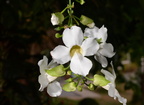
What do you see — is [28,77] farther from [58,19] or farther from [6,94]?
[58,19]

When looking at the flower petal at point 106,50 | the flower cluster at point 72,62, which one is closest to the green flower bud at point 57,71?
the flower cluster at point 72,62

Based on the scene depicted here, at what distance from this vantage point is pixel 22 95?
114cm

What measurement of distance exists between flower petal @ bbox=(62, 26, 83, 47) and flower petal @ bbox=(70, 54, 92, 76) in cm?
2

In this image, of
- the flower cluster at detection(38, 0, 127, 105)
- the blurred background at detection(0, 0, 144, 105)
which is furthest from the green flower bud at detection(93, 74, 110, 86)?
the blurred background at detection(0, 0, 144, 105)

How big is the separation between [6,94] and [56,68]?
75cm

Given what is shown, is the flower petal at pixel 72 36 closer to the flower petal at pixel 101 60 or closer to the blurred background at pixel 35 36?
the flower petal at pixel 101 60

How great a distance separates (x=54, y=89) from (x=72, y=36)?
103mm

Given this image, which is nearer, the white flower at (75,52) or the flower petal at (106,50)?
the white flower at (75,52)

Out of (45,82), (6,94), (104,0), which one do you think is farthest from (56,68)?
(6,94)

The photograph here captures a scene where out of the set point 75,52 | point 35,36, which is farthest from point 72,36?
point 35,36

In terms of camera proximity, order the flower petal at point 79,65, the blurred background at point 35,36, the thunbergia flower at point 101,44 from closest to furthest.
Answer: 1. the flower petal at point 79,65
2. the thunbergia flower at point 101,44
3. the blurred background at point 35,36

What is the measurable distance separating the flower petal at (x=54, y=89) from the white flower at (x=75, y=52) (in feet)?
0.19

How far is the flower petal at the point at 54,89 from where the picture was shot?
1.73 feet

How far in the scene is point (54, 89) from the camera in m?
0.53
